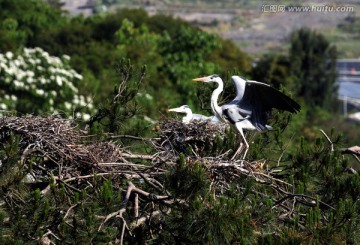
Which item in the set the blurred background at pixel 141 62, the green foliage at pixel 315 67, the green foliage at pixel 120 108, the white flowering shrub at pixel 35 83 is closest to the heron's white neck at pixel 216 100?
the blurred background at pixel 141 62

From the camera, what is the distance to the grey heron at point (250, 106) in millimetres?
8984

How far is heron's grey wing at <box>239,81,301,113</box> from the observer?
891 cm

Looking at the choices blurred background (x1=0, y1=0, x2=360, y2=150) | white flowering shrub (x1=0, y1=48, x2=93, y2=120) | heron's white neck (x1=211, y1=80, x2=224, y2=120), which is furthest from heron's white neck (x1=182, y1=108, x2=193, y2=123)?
white flowering shrub (x1=0, y1=48, x2=93, y2=120)

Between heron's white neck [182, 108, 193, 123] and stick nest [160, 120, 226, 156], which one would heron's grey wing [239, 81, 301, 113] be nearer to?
stick nest [160, 120, 226, 156]

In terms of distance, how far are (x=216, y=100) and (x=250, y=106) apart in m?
0.45

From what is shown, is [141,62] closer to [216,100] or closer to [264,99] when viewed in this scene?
[216,100]

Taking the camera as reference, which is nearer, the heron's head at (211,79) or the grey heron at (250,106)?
the grey heron at (250,106)

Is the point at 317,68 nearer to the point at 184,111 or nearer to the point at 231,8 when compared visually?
the point at 184,111

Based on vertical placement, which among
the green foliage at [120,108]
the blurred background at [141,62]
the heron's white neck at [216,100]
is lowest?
the blurred background at [141,62]

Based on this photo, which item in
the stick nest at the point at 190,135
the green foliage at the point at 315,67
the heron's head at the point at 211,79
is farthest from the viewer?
the green foliage at the point at 315,67

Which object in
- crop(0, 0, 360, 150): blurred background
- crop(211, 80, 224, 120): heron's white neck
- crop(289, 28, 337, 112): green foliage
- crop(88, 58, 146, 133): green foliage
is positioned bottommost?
crop(289, 28, 337, 112): green foliage

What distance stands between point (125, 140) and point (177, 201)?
212 centimetres

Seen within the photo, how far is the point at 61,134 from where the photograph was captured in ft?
27.2

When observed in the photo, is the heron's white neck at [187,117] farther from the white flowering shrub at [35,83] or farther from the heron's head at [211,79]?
the white flowering shrub at [35,83]
